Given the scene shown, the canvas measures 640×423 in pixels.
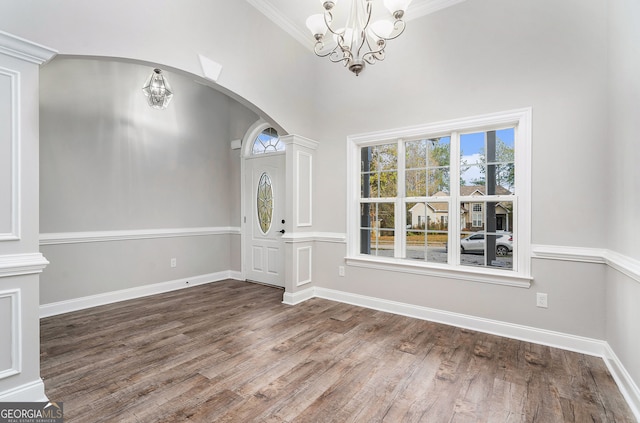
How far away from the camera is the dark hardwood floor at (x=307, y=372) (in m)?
1.84

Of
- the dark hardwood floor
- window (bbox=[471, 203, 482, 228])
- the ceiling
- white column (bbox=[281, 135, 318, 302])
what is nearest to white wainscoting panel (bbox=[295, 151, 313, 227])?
white column (bbox=[281, 135, 318, 302])

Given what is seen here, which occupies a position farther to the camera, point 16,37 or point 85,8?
point 85,8

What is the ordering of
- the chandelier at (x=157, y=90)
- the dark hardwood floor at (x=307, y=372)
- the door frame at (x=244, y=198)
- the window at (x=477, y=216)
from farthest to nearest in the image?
the door frame at (x=244, y=198) → the chandelier at (x=157, y=90) → the window at (x=477, y=216) → the dark hardwood floor at (x=307, y=372)

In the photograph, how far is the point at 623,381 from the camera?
206 centimetres

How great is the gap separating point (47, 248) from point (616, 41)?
5.84 metres

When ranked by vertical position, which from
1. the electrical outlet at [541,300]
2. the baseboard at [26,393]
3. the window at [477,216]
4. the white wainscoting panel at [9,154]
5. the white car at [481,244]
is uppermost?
the white wainscoting panel at [9,154]

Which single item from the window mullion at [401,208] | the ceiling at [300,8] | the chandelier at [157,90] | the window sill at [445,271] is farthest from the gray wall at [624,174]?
the chandelier at [157,90]

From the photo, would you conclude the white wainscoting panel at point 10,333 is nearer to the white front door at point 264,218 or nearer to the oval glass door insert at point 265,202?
the white front door at point 264,218

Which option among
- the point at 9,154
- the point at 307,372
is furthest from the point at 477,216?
the point at 9,154

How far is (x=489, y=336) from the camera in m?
2.93

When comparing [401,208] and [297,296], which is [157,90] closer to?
[297,296]

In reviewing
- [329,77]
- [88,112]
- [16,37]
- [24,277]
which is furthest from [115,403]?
[329,77]

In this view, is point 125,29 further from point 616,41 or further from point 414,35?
point 616,41

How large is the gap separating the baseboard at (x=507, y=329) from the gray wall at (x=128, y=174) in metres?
2.13
